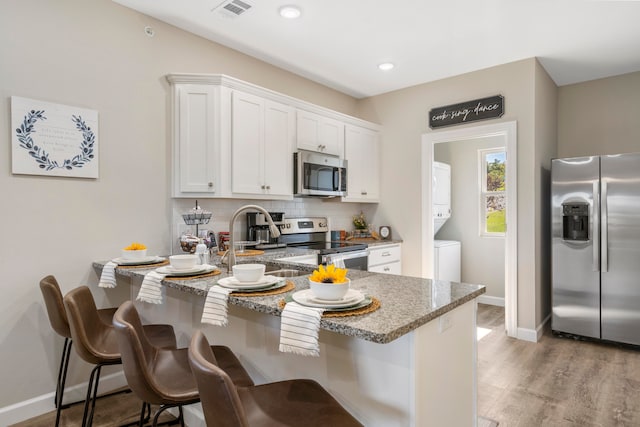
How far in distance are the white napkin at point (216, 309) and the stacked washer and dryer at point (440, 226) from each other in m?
3.50

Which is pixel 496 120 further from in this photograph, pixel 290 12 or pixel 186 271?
pixel 186 271

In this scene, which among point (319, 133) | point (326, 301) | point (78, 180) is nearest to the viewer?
point (326, 301)

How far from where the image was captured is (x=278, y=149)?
138 inches

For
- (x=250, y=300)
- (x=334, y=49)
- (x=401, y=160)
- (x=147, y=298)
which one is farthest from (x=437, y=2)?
(x=147, y=298)

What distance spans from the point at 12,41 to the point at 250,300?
224 centimetres

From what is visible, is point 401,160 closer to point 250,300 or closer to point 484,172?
point 484,172

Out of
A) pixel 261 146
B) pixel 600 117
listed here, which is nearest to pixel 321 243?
pixel 261 146

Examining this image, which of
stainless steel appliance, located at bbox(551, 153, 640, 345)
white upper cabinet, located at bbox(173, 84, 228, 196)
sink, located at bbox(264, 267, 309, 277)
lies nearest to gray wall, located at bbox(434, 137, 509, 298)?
stainless steel appliance, located at bbox(551, 153, 640, 345)

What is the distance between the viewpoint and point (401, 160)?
→ 4559 mm

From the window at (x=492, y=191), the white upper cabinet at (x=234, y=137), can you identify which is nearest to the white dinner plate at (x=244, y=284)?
the white upper cabinet at (x=234, y=137)

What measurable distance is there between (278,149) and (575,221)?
2.96m

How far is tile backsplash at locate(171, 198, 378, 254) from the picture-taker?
3020 mm

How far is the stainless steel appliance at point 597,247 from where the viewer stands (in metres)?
3.33

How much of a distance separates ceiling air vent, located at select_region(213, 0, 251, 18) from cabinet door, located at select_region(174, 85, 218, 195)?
0.56m
